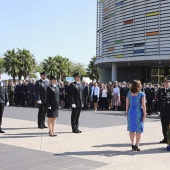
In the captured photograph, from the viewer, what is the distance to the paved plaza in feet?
20.8

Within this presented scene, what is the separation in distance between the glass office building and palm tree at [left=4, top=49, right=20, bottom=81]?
32269 millimetres

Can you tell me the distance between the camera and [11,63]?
65.6 m

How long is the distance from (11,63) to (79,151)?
60098 mm

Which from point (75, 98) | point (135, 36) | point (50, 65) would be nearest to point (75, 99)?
point (75, 98)

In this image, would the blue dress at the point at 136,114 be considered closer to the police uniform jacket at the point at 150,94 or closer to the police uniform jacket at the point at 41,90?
the police uniform jacket at the point at 41,90

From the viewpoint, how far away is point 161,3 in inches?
1091

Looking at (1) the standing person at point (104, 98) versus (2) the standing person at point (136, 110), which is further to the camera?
(1) the standing person at point (104, 98)

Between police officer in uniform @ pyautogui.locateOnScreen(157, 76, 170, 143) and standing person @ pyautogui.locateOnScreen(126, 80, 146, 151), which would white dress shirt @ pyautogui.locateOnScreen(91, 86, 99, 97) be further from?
standing person @ pyautogui.locateOnScreen(126, 80, 146, 151)

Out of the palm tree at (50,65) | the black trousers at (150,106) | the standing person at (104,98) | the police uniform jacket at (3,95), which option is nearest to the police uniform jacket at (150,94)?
the black trousers at (150,106)

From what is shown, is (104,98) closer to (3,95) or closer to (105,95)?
(105,95)

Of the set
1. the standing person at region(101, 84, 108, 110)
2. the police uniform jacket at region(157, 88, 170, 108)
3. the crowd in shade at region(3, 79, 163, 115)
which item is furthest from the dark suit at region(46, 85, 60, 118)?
the standing person at region(101, 84, 108, 110)

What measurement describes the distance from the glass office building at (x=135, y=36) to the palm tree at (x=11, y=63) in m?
32.3

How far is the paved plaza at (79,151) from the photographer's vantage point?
20.8 feet

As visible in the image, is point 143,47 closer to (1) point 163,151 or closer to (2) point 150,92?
(2) point 150,92
